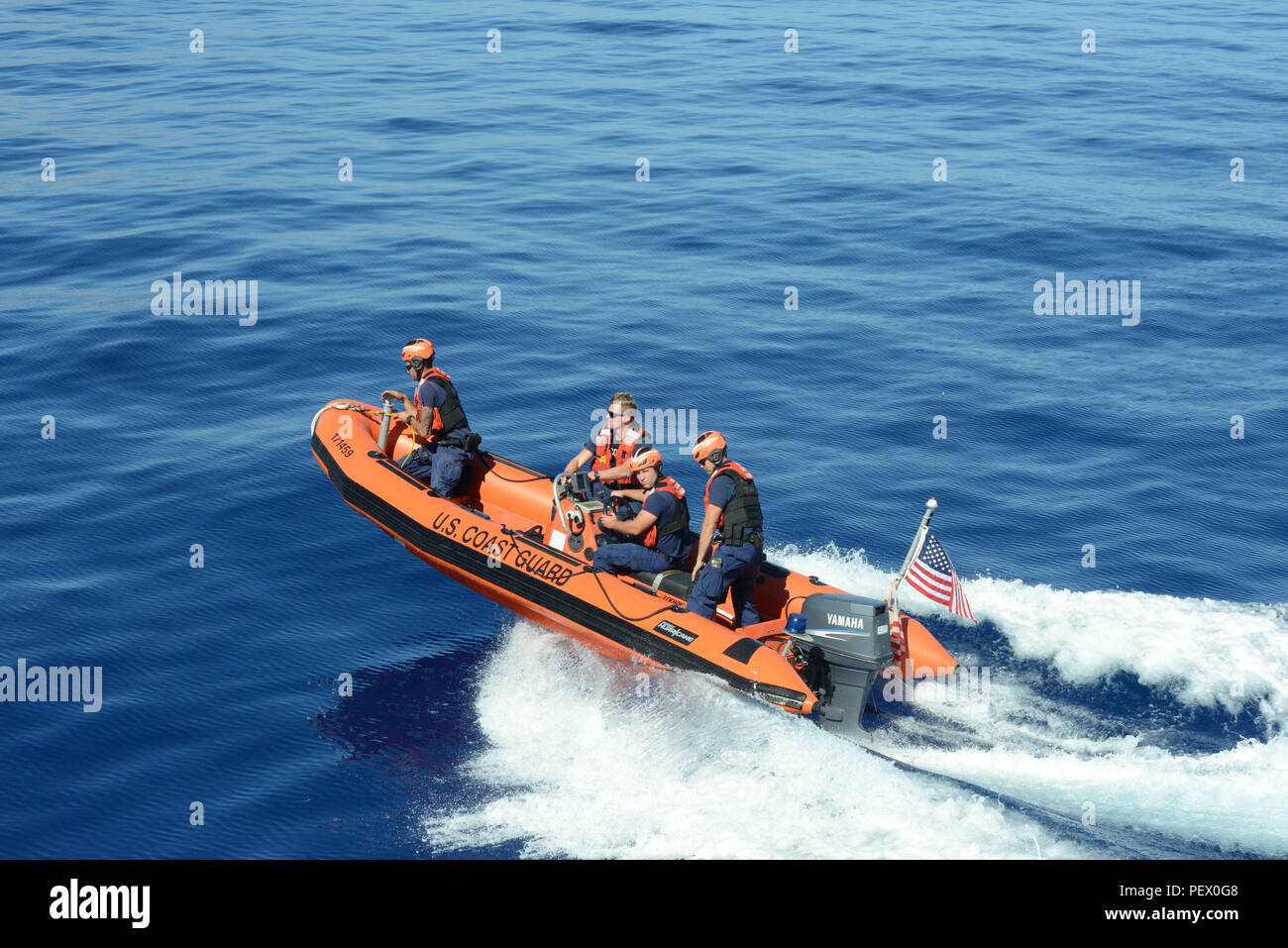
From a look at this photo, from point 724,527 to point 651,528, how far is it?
37.9 inches

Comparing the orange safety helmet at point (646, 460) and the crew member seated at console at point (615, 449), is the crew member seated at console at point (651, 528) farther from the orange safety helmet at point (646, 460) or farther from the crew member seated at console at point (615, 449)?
the crew member seated at console at point (615, 449)

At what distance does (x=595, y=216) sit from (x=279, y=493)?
32.9 ft

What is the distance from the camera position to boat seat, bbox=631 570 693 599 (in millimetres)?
9656

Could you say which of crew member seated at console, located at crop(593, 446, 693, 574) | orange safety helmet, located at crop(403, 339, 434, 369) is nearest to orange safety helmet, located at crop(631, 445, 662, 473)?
crew member seated at console, located at crop(593, 446, 693, 574)

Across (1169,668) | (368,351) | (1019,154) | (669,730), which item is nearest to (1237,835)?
(1169,668)

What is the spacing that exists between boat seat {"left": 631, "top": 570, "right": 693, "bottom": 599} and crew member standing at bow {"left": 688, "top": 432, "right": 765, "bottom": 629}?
1.07ft

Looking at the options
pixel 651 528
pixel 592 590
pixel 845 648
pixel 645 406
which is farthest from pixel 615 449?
pixel 645 406

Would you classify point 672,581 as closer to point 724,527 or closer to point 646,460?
point 724,527

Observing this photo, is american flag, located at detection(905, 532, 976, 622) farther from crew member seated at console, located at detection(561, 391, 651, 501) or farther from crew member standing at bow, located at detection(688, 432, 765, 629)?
crew member seated at console, located at detection(561, 391, 651, 501)

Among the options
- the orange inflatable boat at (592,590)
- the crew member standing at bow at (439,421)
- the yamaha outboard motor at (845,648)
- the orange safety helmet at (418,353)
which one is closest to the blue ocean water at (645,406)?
the orange inflatable boat at (592,590)

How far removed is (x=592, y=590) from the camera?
30.9 feet

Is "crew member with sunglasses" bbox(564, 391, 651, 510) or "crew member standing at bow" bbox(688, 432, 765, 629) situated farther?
"crew member with sunglasses" bbox(564, 391, 651, 510)

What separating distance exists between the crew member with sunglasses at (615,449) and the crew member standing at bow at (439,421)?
1.07 metres

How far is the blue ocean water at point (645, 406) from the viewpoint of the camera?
8.16 meters
